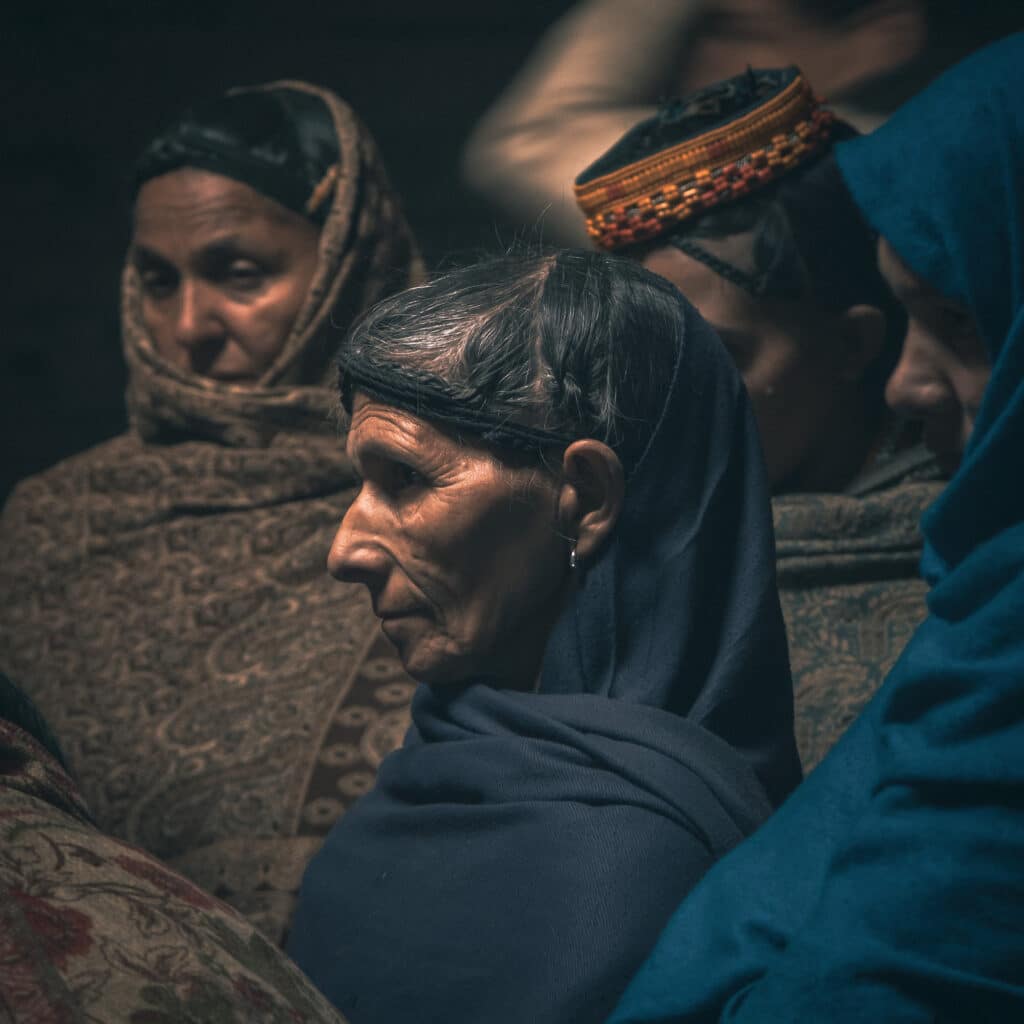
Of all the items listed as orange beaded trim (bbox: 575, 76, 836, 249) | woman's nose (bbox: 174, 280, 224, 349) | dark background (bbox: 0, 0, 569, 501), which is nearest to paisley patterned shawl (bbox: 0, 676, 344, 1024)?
orange beaded trim (bbox: 575, 76, 836, 249)

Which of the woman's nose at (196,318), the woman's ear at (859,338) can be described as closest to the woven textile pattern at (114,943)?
the woman's ear at (859,338)

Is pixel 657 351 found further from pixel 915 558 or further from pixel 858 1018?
pixel 915 558

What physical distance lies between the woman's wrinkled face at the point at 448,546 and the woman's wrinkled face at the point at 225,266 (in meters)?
1.60

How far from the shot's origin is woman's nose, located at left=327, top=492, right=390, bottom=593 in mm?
1489

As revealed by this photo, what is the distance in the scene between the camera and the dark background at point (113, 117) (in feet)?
11.1

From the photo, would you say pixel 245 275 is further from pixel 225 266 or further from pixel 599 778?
pixel 599 778

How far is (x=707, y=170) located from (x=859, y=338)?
390 mm

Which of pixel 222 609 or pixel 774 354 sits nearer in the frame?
pixel 774 354

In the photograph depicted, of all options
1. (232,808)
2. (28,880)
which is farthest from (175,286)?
(28,880)

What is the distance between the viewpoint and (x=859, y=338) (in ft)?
7.64

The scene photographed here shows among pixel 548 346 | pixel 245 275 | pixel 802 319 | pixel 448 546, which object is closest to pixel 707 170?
pixel 802 319

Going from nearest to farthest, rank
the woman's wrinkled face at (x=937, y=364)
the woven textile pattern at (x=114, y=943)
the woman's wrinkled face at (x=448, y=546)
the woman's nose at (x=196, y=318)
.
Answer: the woven textile pattern at (x=114, y=943)
the woman's wrinkled face at (x=448, y=546)
the woman's wrinkled face at (x=937, y=364)
the woman's nose at (x=196, y=318)

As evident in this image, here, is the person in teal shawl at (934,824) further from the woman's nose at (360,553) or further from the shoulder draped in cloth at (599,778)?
the woman's nose at (360,553)

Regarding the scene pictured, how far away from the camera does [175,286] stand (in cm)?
311
